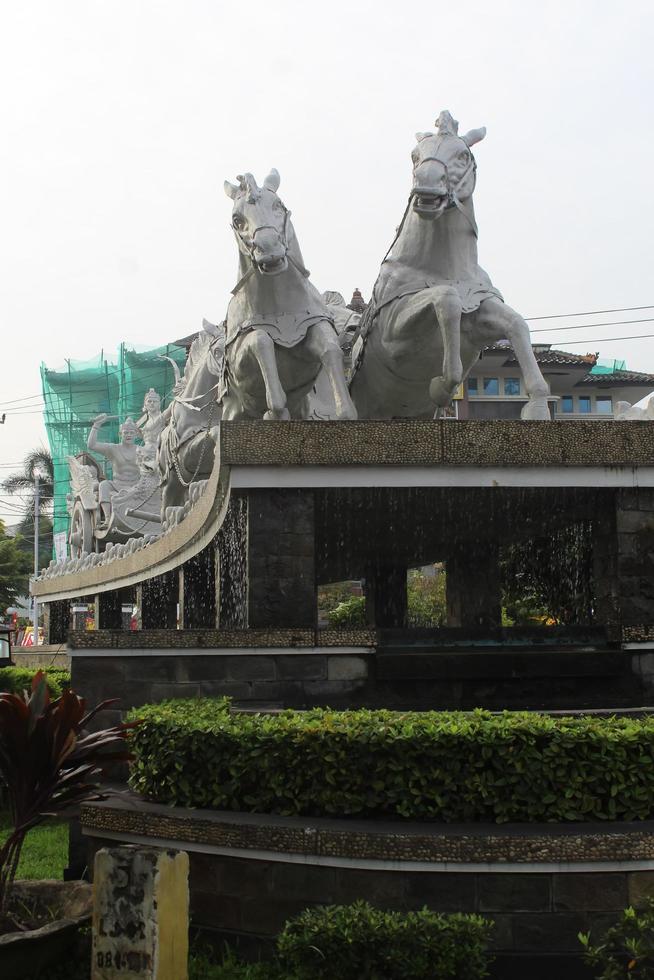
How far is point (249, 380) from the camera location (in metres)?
10.7

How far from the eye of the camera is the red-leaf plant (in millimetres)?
5832

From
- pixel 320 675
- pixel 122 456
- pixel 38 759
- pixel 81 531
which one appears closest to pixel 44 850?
pixel 320 675

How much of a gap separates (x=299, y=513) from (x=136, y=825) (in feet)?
9.48

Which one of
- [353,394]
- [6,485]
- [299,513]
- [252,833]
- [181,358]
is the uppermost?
[181,358]

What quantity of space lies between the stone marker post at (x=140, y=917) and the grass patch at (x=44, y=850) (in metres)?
3.34

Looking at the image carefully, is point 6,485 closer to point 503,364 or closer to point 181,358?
point 181,358

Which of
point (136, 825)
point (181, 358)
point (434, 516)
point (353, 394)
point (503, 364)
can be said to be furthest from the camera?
point (181, 358)

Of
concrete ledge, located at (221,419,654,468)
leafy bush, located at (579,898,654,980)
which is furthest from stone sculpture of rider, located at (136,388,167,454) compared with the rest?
leafy bush, located at (579,898,654,980)

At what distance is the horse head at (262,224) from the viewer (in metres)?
9.81

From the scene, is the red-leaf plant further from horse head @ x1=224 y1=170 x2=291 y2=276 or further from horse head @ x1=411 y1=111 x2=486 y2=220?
horse head @ x1=411 y1=111 x2=486 y2=220

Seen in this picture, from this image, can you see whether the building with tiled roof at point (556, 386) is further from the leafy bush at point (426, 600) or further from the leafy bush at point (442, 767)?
the leafy bush at point (442, 767)

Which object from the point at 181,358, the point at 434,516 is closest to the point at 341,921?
the point at 434,516

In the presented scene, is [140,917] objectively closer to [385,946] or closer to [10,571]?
[385,946]

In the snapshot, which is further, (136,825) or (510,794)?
(136,825)
